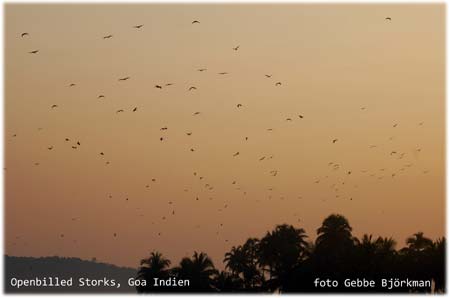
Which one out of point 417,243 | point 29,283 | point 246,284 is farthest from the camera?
point 246,284

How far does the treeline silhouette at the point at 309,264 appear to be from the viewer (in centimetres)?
11844

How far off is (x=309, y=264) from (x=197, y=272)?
866 inches

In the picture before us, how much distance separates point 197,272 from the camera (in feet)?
465

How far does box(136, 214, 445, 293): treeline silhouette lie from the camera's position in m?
118

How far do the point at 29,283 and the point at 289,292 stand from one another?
7064cm

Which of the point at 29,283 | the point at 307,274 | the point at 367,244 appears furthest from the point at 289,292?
the point at 29,283

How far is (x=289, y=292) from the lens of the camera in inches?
4911

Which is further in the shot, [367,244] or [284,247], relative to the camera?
[284,247]

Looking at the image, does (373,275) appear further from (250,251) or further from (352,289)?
(250,251)

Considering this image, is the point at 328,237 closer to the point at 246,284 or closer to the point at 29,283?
the point at 246,284

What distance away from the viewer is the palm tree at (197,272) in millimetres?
137875

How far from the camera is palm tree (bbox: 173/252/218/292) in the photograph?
452 feet

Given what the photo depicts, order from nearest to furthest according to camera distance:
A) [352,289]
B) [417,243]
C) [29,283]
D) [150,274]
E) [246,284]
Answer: [29,283] → [352,289] → [417,243] → [246,284] → [150,274]

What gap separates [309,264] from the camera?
12550 centimetres
